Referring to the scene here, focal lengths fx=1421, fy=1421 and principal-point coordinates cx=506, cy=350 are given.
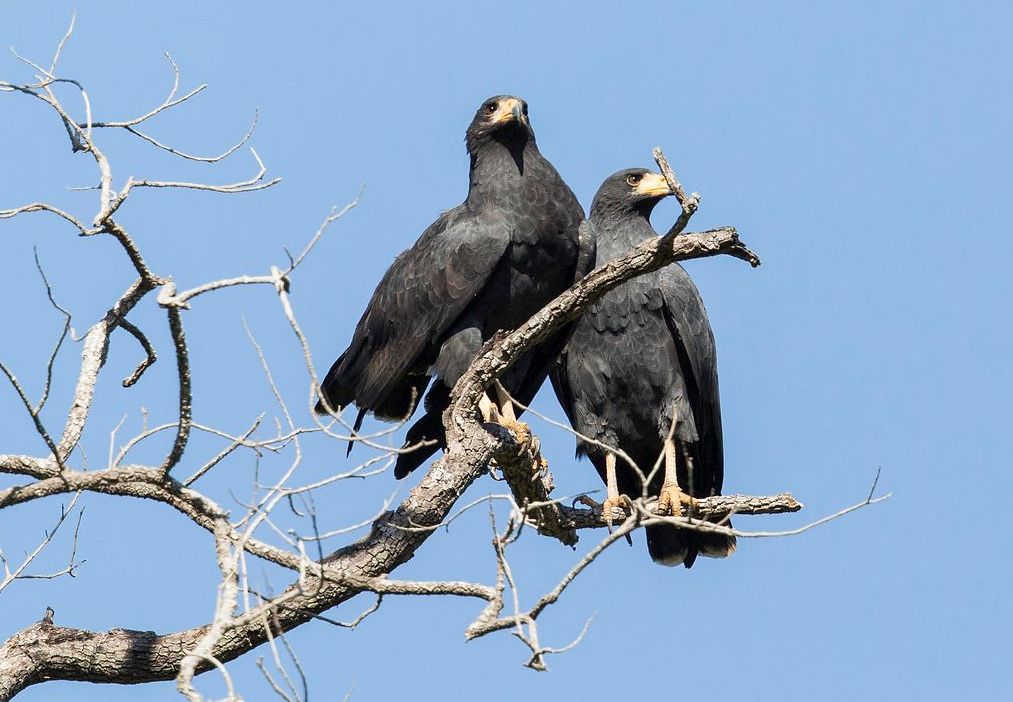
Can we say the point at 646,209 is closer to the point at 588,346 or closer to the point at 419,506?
the point at 588,346

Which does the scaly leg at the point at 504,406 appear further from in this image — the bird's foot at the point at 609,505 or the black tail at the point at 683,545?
the black tail at the point at 683,545

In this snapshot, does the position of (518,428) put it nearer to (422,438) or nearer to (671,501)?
(422,438)

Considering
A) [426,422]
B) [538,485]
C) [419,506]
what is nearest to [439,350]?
[426,422]

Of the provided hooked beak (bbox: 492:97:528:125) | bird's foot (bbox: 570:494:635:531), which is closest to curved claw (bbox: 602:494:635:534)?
bird's foot (bbox: 570:494:635:531)

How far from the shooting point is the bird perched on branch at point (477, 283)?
6.65m

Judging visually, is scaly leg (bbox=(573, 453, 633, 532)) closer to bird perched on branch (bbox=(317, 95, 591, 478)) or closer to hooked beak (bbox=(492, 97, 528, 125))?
bird perched on branch (bbox=(317, 95, 591, 478))

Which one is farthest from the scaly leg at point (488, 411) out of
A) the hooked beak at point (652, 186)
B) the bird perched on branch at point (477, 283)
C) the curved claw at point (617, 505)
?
the hooked beak at point (652, 186)

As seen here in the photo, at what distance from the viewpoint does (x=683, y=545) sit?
866cm

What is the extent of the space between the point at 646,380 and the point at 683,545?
1220mm

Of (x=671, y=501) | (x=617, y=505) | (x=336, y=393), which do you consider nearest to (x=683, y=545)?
(x=671, y=501)

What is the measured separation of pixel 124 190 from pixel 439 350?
2498 mm

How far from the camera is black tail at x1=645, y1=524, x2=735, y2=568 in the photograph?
8.59 m

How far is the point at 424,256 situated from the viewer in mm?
6844

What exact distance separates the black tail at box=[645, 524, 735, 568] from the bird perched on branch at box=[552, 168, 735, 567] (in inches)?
0.7
